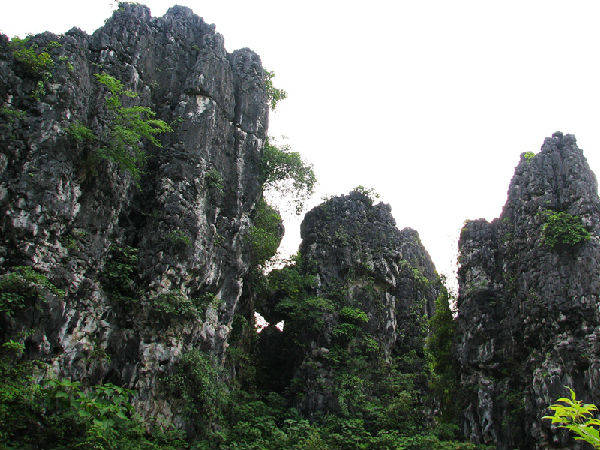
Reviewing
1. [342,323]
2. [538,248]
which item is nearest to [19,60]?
[342,323]

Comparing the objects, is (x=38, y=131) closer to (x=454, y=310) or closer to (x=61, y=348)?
(x=61, y=348)

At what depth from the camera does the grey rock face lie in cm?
2020

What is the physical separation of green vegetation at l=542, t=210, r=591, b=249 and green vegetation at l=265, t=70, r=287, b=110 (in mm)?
14369

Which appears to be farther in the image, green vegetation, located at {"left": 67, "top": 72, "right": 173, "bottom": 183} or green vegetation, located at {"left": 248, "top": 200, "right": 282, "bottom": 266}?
green vegetation, located at {"left": 248, "top": 200, "right": 282, "bottom": 266}

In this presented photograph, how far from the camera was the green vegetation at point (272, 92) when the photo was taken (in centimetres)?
2381

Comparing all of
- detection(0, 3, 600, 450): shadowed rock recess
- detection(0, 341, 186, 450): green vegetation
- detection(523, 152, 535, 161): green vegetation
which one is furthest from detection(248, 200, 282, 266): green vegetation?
detection(523, 152, 535, 161): green vegetation

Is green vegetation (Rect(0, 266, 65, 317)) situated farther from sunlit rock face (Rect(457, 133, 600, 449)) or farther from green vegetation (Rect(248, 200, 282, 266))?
sunlit rock face (Rect(457, 133, 600, 449))

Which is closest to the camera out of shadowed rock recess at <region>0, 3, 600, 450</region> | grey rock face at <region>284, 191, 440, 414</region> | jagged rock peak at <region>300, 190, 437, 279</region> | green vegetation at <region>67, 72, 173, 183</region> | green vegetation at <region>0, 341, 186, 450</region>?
green vegetation at <region>0, 341, 186, 450</region>

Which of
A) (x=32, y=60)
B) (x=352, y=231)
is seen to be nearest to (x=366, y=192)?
(x=352, y=231)

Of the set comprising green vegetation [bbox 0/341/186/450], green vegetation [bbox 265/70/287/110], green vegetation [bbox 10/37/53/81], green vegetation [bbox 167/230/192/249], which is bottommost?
green vegetation [bbox 0/341/186/450]

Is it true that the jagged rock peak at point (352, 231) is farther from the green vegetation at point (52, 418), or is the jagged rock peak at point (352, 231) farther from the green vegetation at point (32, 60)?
the green vegetation at point (52, 418)

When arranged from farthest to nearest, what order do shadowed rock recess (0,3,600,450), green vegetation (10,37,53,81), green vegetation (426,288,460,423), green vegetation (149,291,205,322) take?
green vegetation (426,288,460,423) → green vegetation (149,291,205,322) → green vegetation (10,37,53,81) → shadowed rock recess (0,3,600,450)

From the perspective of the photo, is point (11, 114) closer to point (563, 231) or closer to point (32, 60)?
point (32, 60)

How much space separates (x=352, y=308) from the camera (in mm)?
21531
